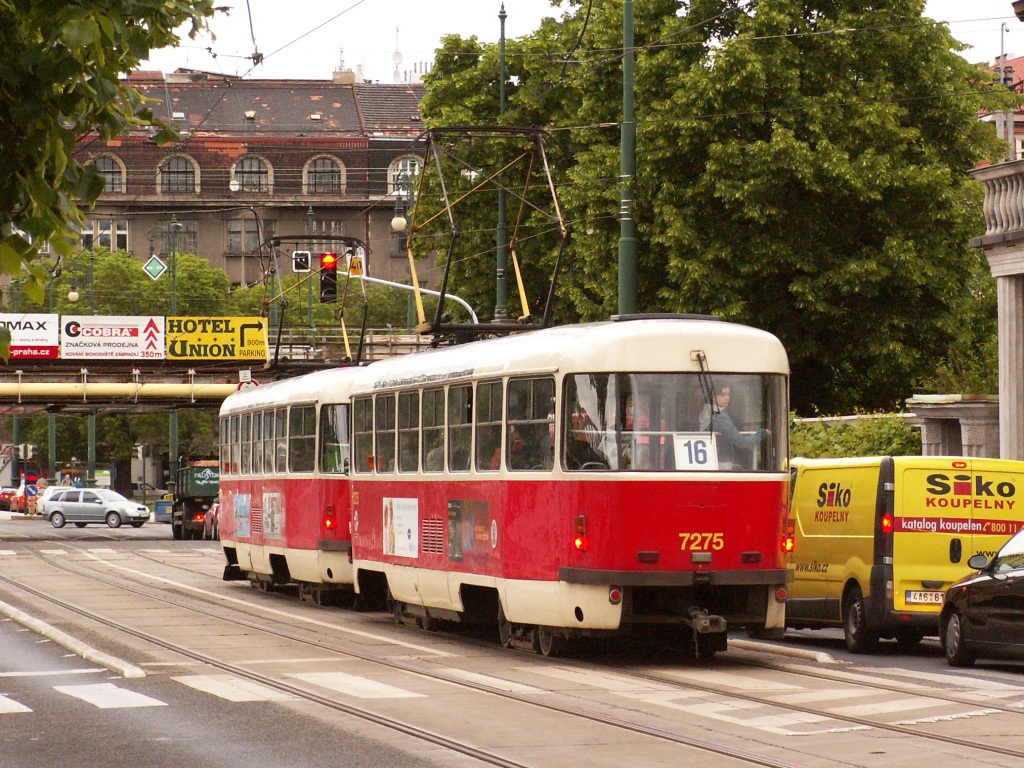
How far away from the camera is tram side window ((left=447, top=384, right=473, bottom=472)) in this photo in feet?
59.4

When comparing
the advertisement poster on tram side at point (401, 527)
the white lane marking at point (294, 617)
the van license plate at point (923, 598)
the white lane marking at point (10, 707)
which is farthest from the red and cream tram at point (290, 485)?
the white lane marking at point (10, 707)

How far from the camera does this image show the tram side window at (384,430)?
20.7 metres

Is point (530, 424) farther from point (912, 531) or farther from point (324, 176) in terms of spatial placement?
point (324, 176)

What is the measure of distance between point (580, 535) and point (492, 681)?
1.75 metres

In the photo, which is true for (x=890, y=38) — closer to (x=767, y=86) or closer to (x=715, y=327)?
(x=767, y=86)

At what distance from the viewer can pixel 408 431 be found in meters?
20.1

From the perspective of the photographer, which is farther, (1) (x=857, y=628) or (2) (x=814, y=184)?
(2) (x=814, y=184)

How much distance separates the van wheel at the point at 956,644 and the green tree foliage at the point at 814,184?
17902 millimetres

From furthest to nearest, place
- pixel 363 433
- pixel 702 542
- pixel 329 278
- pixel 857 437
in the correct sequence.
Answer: pixel 329 278
pixel 857 437
pixel 363 433
pixel 702 542

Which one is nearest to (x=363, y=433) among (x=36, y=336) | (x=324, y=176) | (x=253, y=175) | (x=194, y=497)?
(x=194, y=497)

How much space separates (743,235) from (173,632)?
18633 mm

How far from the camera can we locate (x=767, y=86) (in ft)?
117

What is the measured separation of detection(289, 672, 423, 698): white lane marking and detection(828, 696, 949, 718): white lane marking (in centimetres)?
291

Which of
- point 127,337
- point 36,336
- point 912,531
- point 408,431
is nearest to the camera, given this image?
point 912,531
